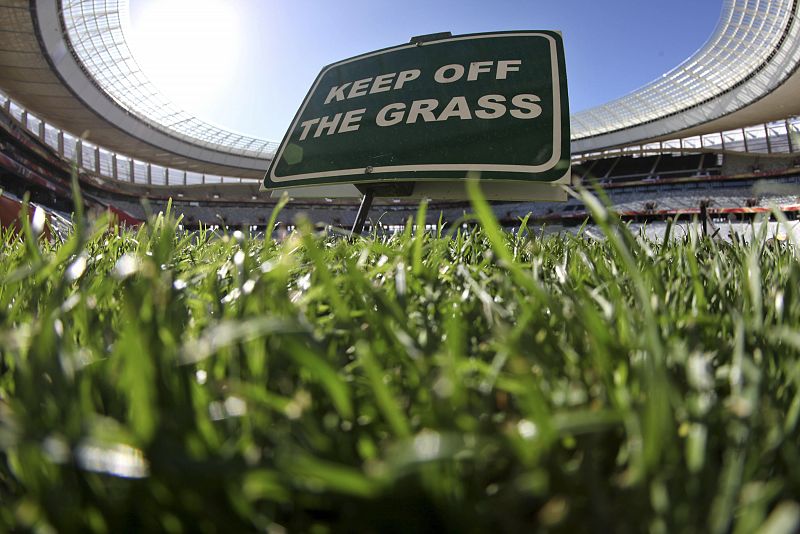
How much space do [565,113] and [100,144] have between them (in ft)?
103

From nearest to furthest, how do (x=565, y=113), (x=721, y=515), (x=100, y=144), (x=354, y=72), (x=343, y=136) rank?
(x=721, y=515) < (x=565, y=113) < (x=343, y=136) < (x=354, y=72) < (x=100, y=144)

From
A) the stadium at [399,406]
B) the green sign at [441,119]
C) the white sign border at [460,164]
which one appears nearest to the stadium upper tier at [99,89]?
the white sign border at [460,164]

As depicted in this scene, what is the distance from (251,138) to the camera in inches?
1099

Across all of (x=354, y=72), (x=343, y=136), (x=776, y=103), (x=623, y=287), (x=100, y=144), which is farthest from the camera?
(x=100, y=144)

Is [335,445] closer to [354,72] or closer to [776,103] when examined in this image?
[354,72]

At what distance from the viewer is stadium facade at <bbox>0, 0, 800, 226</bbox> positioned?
17.6 m

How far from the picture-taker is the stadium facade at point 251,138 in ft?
57.8

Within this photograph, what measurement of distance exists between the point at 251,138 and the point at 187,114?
4.31 meters

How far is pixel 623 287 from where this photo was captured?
455 mm

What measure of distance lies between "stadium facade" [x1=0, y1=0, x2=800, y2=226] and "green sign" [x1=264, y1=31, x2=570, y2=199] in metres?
15.4

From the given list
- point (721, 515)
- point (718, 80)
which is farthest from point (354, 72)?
point (718, 80)

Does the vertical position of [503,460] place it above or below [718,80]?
below

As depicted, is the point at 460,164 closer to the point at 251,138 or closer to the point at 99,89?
the point at 99,89

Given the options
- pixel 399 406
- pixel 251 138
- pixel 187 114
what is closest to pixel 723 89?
pixel 251 138
